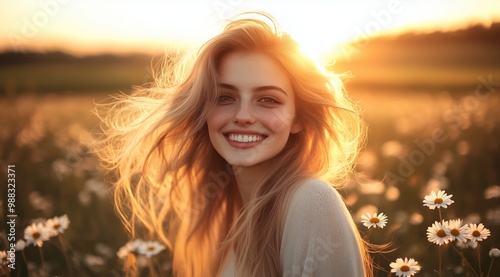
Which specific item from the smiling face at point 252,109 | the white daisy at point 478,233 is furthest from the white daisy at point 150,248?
the white daisy at point 478,233

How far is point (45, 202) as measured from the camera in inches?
186

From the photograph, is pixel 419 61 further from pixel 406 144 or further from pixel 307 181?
pixel 307 181

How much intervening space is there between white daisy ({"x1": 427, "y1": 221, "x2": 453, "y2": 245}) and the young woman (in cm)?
30

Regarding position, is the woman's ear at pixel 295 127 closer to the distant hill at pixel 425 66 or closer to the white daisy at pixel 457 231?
the white daisy at pixel 457 231

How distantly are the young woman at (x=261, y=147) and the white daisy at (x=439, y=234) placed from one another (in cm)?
30

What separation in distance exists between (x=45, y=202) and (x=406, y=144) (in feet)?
11.9

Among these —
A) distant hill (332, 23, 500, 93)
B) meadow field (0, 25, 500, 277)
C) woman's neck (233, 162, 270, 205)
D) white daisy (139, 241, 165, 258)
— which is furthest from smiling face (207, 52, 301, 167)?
distant hill (332, 23, 500, 93)

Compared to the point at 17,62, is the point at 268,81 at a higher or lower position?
lower

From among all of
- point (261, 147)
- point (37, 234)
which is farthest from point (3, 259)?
point (261, 147)

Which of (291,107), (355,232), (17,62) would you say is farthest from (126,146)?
(17,62)

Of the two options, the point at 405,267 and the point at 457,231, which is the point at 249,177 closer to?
the point at 405,267

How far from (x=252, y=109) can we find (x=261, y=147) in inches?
6.6

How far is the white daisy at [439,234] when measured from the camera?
8.89 feet

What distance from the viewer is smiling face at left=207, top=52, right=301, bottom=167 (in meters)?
2.70
